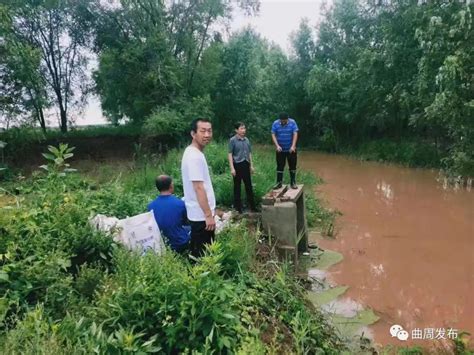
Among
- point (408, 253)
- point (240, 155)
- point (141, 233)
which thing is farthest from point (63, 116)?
point (141, 233)

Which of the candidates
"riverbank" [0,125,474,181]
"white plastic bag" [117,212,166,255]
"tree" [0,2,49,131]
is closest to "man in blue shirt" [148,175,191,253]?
"white plastic bag" [117,212,166,255]

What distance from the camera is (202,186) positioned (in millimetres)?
3580

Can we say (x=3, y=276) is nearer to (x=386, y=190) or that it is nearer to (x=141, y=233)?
(x=141, y=233)

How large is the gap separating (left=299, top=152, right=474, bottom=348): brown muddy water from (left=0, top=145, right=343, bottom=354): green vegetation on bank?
4.33ft

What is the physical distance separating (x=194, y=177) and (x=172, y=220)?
0.71 meters

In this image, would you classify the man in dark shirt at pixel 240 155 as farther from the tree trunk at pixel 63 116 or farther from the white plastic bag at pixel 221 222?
the tree trunk at pixel 63 116

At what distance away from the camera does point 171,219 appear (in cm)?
405

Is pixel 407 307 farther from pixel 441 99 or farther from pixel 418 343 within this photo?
pixel 441 99

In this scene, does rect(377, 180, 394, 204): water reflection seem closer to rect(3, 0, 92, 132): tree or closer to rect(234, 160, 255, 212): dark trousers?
rect(234, 160, 255, 212): dark trousers

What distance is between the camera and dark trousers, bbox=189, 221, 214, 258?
3.76 meters

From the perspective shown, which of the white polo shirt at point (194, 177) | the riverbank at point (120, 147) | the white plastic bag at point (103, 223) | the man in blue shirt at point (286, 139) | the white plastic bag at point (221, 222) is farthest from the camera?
the riverbank at point (120, 147)

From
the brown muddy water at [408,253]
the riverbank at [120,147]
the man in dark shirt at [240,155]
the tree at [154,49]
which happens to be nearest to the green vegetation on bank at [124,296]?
the brown muddy water at [408,253]

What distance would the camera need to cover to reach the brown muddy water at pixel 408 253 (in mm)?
4688

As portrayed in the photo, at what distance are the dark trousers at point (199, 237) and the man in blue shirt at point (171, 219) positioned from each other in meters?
0.26
